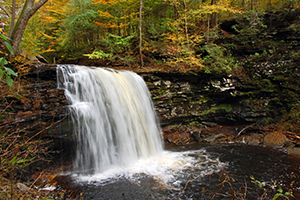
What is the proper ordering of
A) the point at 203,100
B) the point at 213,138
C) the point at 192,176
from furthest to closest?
1. the point at 203,100
2. the point at 213,138
3. the point at 192,176

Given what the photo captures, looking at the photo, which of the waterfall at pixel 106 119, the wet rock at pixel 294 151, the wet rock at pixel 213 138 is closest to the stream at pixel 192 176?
the wet rock at pixel 294 151

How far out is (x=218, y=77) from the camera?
9828 millimetres

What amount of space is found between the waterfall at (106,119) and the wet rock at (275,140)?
5.28 m

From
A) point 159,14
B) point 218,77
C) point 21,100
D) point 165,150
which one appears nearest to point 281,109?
point 218,77

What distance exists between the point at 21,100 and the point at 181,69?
761 cm

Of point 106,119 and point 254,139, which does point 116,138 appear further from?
point 254,139

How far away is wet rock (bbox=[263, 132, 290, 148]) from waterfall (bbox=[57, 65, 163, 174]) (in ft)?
17.3

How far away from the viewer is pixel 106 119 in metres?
6.70

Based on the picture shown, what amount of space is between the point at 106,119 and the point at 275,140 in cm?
812

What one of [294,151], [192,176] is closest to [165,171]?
[192,176]

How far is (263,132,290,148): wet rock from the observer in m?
7.85

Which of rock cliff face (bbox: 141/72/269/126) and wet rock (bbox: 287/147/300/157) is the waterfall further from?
wet rock (bbox: 287/147/300/157)

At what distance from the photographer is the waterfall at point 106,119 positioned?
241 inches

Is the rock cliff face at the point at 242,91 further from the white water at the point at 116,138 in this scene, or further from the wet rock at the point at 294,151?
the white water at the point at 116,138
